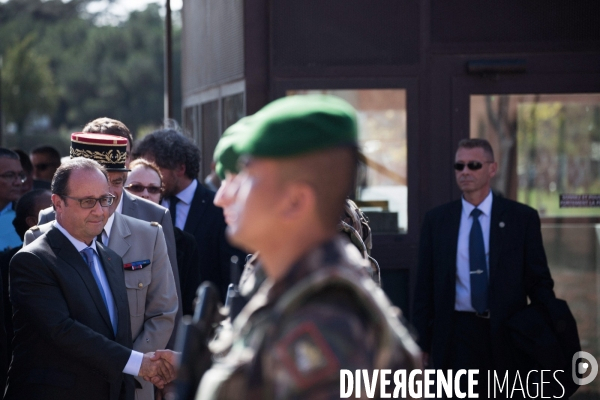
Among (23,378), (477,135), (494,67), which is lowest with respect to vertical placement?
(23,378)

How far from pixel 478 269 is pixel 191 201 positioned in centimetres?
196

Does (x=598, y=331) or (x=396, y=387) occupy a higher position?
(x=396, y=387)

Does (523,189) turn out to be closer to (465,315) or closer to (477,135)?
(477,135)

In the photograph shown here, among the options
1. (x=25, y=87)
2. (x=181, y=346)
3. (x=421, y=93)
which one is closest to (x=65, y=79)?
(x=25, y=87)

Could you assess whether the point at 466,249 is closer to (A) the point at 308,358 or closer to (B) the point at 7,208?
(B) the point at 7,208

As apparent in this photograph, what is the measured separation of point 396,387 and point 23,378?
2.61 m

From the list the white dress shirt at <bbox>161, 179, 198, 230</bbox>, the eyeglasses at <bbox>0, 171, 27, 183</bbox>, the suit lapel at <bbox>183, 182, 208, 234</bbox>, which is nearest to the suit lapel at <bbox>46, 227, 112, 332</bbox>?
the suit lapel at <bbox>183, 182, 208, 234</bbox>

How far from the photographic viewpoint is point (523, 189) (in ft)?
22.3

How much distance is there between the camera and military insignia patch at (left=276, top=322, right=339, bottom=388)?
157 centimetres

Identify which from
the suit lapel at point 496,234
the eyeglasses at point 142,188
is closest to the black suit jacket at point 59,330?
the eyeglasses at point 142,188

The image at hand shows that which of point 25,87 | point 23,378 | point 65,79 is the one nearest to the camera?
point 23,378

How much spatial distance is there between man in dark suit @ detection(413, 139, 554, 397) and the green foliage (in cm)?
5751

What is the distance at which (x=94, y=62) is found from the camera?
6750 centimetres

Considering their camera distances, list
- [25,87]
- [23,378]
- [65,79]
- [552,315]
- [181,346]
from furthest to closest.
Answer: [65,79] → [25,87] → [552,315] → [23,378] → [181,346]
